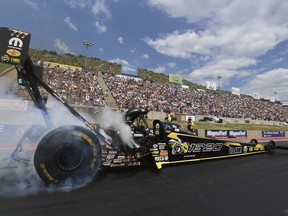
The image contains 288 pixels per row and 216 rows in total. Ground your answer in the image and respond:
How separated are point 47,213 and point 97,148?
1.71 metres

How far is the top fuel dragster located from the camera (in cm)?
463

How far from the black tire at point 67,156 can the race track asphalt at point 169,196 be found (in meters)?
0.29

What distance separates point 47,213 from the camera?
3.69 metres

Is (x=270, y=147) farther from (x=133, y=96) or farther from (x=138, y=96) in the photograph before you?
(x=138, y=96)

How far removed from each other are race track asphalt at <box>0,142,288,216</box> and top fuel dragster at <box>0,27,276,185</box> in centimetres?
37

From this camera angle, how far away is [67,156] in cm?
483

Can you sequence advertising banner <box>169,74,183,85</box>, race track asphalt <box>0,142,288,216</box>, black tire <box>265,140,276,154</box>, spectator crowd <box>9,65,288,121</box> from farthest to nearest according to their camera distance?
advertising banner <box>169,74,183,85</box>
spectator crowd <box>9,65,288,121</box>
black tire <box>265,140,276,154</box>
race track asphalt <box>0,142,288,216</box>

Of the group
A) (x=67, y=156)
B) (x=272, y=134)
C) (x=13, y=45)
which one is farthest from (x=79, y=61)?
(x=67, y=156)

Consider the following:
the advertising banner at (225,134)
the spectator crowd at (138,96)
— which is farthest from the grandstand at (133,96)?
the advertising banner at (225,134)

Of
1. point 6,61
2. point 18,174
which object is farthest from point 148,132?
point 6,61

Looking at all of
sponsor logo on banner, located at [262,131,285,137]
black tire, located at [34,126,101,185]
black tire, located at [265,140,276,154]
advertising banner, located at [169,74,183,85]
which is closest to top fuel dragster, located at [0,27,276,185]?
black tire, located at [34,126,101,185]

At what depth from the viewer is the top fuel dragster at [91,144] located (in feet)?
15.2

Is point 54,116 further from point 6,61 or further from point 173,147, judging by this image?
point 173,147

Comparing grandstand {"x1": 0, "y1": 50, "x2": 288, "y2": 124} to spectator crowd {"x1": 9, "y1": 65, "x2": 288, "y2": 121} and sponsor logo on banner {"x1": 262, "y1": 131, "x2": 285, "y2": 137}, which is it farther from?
sponsor logo on banner {"x1": 262, "y1": 131, "x2": 285, "y2": 137}
